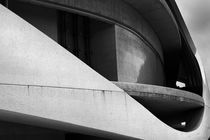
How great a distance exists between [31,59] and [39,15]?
5473 mm

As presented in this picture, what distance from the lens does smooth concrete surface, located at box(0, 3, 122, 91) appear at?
21.9 ft

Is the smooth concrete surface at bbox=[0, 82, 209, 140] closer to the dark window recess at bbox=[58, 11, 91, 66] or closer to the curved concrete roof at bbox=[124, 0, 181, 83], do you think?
the dark window recess at bbox=[58, 11, 91, 66]

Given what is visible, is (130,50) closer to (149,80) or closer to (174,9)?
(149,80)

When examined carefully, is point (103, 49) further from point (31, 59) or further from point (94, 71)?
point (31, 59)

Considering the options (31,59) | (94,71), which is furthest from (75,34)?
(31,59)

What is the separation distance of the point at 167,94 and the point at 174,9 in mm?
6931

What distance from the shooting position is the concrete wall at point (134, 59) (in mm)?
13867

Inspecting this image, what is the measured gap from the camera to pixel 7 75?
653 centimetres

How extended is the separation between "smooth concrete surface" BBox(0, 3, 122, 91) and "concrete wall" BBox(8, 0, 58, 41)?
15.2 feet

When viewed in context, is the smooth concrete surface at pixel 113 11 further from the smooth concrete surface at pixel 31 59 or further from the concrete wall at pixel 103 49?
the smooth concrete surface at pixel 31 59

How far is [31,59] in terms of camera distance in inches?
276

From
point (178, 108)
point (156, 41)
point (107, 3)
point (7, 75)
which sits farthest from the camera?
point (156, 41)

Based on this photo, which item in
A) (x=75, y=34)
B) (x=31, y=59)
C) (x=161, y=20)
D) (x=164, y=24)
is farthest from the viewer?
(x=164, y=24)


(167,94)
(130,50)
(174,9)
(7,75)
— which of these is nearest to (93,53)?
(130,50)
